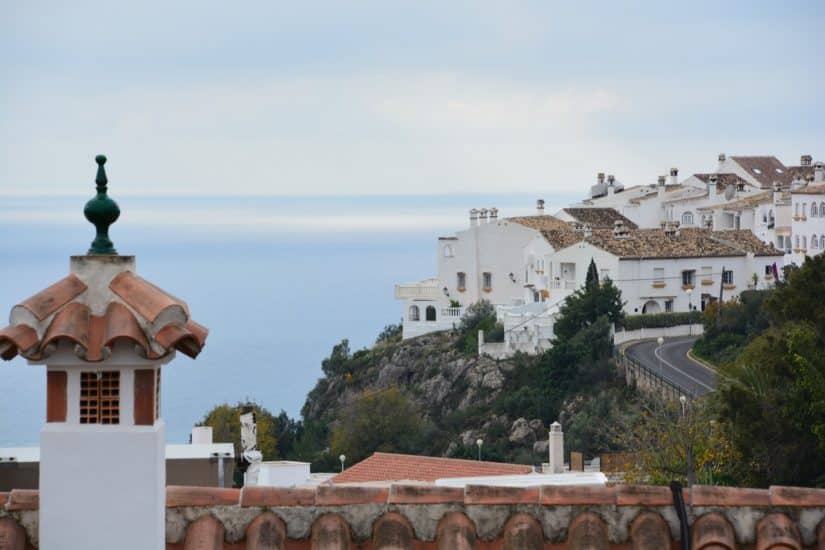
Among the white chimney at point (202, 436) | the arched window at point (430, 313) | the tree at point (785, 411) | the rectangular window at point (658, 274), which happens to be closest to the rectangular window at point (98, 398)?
the white chimney at point (202, 436)

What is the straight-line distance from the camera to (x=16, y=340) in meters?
6.10

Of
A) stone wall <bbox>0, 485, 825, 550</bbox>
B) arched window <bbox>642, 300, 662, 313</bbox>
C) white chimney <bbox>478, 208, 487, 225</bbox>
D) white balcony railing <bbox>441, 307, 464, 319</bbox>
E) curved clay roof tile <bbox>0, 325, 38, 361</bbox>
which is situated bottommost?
stone wall <bbox>0, 485, 825, 550</bbox>

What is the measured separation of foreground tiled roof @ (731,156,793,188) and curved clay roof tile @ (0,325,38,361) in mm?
87513

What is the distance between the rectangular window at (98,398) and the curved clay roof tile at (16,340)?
0.73ft

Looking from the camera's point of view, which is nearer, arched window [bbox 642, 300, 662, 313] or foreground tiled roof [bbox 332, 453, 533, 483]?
foreground tiled roof [bbox 332, 453, 533, 483]

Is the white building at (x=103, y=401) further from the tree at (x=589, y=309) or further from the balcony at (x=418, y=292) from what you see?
the balcony at (x=418, y=292)

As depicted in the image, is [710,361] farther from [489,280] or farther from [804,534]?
[804,534]

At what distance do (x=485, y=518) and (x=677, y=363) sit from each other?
2071 inches

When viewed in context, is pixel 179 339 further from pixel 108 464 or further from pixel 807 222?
pixel 807 222

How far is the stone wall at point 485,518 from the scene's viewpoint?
678 cm

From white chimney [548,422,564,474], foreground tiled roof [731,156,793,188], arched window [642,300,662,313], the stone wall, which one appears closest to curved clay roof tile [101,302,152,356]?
the stone wall

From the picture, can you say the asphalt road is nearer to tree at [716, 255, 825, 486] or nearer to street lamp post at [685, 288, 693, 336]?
street lamp post at [685, 288, 693, 336]

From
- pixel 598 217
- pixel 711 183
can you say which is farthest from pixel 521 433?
pixel 711 183

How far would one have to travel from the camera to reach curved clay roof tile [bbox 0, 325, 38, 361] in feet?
20.0
